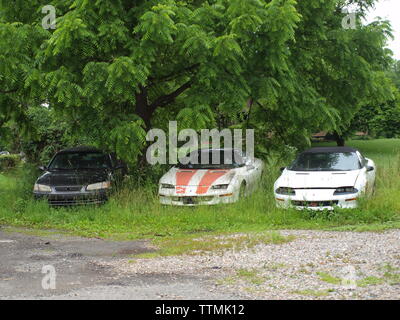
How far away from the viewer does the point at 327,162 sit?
13.1 meters

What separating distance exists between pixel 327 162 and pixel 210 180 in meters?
2.91

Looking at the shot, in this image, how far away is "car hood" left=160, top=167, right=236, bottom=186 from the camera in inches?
510

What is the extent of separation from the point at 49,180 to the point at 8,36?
145 inches

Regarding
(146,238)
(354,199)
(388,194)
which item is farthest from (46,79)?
(388,194)

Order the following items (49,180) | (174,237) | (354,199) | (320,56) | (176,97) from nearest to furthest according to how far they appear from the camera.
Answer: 1. (174,237)
2. (354,199)
3. (49,180)
4. (320,56)
5. (176,97)

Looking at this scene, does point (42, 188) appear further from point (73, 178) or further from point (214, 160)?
point (214, 160)

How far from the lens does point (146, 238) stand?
10625mm

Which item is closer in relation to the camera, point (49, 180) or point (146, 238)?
point (146, 238)

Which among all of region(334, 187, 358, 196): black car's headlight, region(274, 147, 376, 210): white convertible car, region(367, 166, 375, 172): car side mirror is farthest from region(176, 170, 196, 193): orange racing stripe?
region(367, 166, 375, 172): car side mirror

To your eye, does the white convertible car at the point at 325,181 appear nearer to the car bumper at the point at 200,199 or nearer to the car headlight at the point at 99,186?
the car bumper at the point at 200,199

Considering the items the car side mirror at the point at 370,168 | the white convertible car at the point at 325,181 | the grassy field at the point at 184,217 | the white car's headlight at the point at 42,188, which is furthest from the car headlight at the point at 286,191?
the white car's headlight at the point at 42,188

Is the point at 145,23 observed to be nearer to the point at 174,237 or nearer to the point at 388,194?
the point at 174,237

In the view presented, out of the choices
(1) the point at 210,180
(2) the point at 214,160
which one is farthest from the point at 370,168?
(2) the point at 214,160

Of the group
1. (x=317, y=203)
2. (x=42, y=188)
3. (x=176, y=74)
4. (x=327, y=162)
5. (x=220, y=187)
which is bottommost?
(x=317, y=203)
